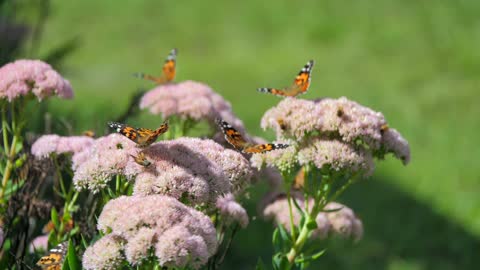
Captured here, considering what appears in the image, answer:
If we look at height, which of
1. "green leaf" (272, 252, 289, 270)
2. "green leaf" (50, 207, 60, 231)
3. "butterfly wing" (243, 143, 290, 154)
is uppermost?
"butterfly wing" (243, 143, 290, 154)

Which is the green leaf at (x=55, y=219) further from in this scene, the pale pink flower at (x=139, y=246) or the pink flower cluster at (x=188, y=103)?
the pale pink flower at (x=139, y=246)

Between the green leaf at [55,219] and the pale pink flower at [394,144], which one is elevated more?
the pale pink flower at [394,144]

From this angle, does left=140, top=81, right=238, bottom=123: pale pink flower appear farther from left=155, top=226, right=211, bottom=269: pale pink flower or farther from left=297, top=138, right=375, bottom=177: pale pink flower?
left=155, top=226, right=211, bottom=269: pale pink flower

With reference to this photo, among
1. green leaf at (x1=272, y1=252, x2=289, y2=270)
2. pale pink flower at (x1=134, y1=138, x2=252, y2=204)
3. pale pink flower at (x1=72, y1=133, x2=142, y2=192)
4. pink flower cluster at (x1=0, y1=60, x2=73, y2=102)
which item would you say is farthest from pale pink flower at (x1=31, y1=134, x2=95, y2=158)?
green leaf at (x1=272, y1=252, x2=289, y2=270)

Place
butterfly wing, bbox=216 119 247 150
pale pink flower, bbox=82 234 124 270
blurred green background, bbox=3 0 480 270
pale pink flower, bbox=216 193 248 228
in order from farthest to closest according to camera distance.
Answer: blurred green background, bbox=3 0 480 270, pale pink flower, bbox=216 193 248 228, butterfly wing, bbox=216 119 247 150, pale pink flower, bbox=82 234 124 270

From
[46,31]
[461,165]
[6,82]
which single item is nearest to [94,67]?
[46,31]

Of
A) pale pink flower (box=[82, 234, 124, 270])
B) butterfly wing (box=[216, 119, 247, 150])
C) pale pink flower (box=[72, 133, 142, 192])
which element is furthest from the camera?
butterfly wing (box=[216, 119, 247, 150])

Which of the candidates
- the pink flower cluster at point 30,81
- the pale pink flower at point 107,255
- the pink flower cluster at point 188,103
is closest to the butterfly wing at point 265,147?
the pink flower cluster at point 188,103
